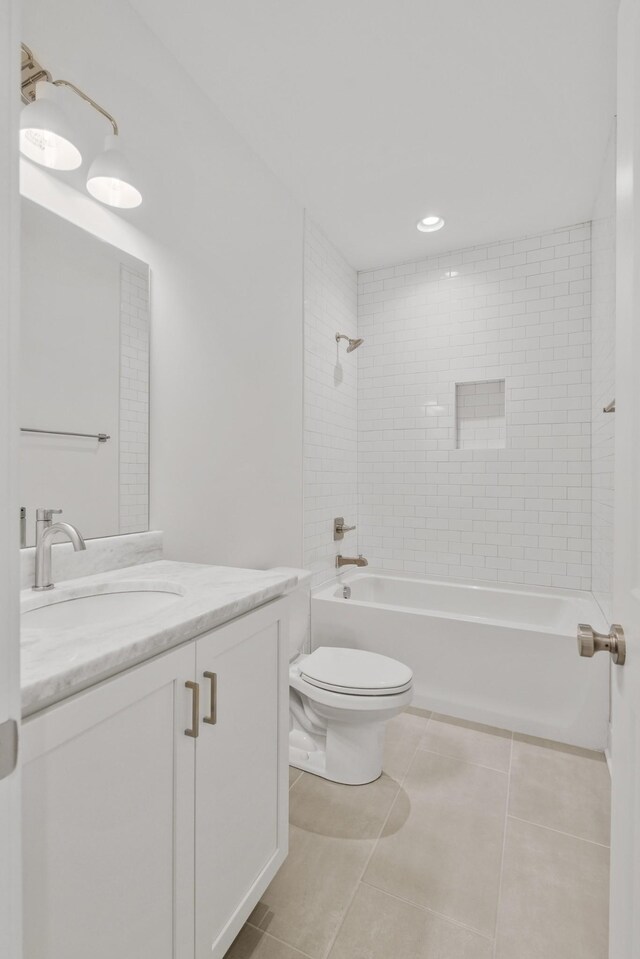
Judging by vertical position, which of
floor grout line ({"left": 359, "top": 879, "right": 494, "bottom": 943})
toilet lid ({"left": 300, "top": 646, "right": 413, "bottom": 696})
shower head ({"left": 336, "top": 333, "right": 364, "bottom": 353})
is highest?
shower head ({"left": 336, "top": 333, "right": 364, "bottom": 353})

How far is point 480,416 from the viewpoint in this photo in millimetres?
3256

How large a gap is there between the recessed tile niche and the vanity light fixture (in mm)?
2541

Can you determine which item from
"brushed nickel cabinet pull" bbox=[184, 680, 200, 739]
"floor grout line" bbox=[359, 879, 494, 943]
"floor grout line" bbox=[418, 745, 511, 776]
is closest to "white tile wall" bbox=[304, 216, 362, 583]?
"floor grout line" bbox=[418, 745, 511, 776]

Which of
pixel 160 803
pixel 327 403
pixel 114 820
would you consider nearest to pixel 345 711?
pixel 160 803

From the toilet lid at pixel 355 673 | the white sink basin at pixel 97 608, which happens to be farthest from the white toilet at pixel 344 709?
the white sink basin at pixel 97 608

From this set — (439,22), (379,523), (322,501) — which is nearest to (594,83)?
(439,22)

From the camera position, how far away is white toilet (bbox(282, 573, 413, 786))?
1822 millimetres

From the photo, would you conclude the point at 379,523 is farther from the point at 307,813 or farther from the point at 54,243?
the point at 54,243

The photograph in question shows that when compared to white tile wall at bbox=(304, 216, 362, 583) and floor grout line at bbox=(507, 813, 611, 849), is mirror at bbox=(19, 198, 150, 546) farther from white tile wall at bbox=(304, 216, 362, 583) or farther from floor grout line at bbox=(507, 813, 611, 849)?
floor grout line at bbox=(507, 813, 611, 849)

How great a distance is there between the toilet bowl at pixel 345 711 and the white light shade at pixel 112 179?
182 cm

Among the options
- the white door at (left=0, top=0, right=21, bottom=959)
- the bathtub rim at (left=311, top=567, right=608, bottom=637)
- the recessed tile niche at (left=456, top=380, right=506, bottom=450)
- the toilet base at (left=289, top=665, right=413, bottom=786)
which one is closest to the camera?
the white door at (left=0, top=0, right=21, bottom=959)

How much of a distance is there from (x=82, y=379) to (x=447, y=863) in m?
1.93

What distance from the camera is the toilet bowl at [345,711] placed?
1.82 m

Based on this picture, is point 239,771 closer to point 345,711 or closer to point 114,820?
point 114,820
